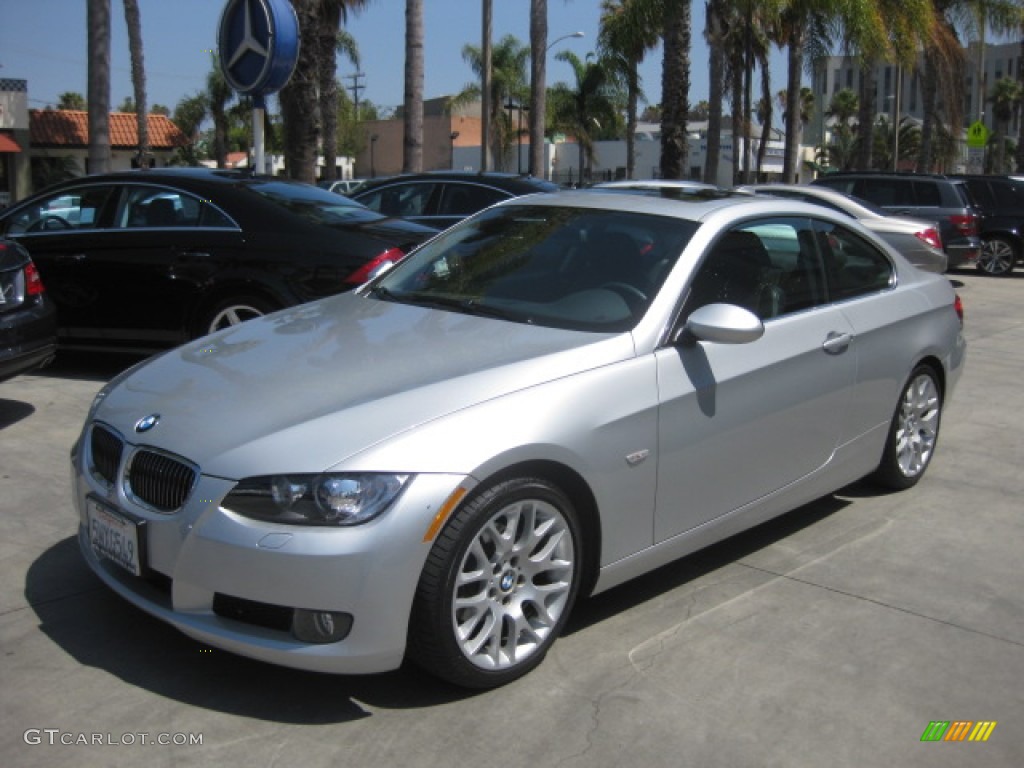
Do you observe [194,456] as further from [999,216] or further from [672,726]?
[999,216]

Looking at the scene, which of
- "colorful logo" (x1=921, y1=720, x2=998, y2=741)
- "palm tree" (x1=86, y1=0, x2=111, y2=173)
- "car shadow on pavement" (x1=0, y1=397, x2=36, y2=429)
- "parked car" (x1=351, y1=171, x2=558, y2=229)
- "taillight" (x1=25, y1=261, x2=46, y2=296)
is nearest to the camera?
"colorful logo" (x1=921, y1=720, x2=998, y2=741)

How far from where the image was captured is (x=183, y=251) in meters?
7.52

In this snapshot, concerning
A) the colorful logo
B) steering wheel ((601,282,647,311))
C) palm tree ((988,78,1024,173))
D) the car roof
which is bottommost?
the colorful logo

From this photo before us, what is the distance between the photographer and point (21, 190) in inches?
1270

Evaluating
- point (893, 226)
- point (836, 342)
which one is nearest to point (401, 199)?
point (893, 226)

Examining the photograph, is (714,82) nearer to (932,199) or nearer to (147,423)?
(932,199)

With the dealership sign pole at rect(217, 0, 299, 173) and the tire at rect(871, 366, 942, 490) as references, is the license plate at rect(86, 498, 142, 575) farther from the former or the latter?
the dealership sign pole at rect(217, 0, 299, 173)

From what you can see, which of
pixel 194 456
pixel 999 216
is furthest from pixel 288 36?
pixel 999 216

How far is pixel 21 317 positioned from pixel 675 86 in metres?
13.7

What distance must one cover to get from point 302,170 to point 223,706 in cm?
1226

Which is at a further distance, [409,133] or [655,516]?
[409,133]

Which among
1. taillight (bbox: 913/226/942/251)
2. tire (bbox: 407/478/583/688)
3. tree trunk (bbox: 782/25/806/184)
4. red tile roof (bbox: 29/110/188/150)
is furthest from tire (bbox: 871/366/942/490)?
red tile roof (bbox: 29/110/188/150)

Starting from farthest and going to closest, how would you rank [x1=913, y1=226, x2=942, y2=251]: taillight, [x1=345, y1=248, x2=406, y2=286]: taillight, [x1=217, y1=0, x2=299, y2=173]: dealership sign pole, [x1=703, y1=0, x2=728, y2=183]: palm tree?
1. [x1=703, y1=0, x2=728, y2=183]: palm tree
2. [x1=913, y1=226, x2=942, y2=251]: taillight
3. [x1=217, y1=0, x2=299, y2=173]: dealership sign pole
4. [x1=345, y1=248, x2=406, y2=286]: taillight

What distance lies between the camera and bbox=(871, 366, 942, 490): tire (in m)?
5.42
